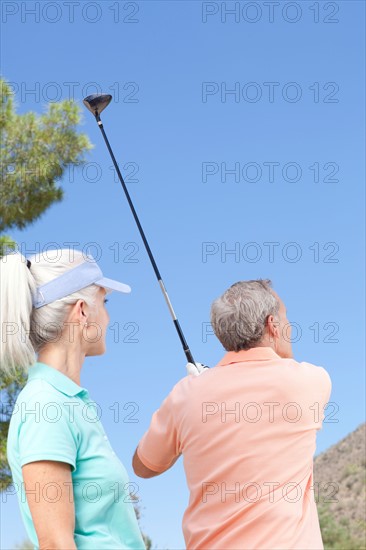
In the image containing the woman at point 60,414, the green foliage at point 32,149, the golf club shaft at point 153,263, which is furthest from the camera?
the green foliage at point 32,149

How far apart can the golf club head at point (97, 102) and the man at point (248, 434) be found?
193cm

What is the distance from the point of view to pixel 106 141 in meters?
4.46

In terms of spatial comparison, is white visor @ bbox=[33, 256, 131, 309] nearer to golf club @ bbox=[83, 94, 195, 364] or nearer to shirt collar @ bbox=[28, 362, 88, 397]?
shirt collar @ bbox=[28, 362, 88, 397]

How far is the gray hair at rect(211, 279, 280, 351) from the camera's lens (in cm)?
273

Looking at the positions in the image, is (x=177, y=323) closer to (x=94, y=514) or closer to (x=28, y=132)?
(x=94, y=514)

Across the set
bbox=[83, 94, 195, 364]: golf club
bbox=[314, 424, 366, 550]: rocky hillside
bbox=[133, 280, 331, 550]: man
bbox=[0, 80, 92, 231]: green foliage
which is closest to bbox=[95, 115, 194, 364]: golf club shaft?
bbox=[83, 94, 195, 364]: golf club

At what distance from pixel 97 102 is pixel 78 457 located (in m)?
2.62

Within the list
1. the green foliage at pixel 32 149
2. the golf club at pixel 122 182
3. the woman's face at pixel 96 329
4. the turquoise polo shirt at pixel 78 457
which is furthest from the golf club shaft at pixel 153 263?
the green foliage at pixel 32 149

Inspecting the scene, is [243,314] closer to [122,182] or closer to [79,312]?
[79,312]

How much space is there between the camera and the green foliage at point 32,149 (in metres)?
10.6

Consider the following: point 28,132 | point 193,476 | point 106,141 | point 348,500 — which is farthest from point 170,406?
point 348,500

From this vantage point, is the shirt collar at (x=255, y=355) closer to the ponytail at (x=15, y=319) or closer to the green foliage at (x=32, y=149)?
the ponytail at (x=15, y=319)

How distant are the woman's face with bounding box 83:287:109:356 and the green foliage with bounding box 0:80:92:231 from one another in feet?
27.4

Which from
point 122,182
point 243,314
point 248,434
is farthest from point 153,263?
point 248,434
